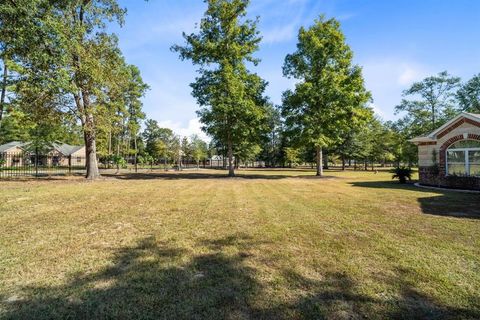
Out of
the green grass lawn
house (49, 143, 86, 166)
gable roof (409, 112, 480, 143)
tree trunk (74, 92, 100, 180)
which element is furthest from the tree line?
house (49, 143, 86, 166)

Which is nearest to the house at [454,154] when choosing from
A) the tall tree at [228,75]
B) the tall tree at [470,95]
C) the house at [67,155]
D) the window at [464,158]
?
the window at [464,158]

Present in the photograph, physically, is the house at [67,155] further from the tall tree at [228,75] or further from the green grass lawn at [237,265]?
the green grass lawn at [237,265]

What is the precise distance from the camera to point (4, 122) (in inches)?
1780

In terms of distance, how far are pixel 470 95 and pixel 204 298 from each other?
48.8 meters

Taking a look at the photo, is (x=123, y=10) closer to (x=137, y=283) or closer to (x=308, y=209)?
(x=308, y=209)

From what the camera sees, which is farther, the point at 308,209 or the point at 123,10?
the point at 123,10

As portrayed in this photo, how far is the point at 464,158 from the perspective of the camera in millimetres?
13906

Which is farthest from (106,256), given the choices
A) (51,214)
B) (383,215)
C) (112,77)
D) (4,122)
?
(4,122)

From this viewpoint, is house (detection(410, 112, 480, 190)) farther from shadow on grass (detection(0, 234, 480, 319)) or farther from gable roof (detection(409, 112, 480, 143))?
shadow on grass (detection(0, 234, 480, 319))

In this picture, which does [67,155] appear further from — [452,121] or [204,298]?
[452,121]

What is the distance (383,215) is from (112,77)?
18.3 meters

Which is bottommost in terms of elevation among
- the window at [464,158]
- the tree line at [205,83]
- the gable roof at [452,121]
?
the window at [464,158]

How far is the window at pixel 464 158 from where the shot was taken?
44.0ft

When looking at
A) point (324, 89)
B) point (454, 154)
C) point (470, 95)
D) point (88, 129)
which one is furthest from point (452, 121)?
point (470, 95)
